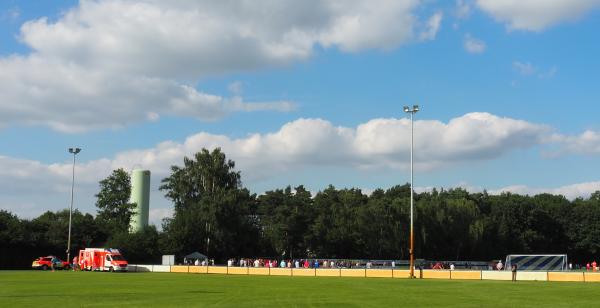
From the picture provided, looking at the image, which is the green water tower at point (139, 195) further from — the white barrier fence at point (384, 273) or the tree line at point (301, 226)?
the white barrier fence at point (384, 273)

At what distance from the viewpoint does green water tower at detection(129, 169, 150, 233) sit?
10610cm

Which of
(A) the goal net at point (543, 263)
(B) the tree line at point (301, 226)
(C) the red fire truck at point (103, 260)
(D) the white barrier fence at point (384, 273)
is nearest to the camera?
(D) the white barrier fence at point (384, 273)

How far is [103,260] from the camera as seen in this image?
234 ft

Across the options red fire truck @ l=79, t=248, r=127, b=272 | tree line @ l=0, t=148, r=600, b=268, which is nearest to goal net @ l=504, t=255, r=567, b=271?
tree line @ l=0, t=148, r=600, b=268

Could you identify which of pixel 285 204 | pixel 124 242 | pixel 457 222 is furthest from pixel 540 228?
pixel 124 242

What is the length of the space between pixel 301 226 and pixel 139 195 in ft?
90.6

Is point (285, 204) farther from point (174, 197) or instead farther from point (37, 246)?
point (37, 246)

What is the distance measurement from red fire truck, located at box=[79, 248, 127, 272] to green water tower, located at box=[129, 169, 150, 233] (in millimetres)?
30925

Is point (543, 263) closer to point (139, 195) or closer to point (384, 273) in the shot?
point (384, 273)

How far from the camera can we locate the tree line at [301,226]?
90812mm

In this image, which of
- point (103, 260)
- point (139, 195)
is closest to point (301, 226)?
point (139, 195)

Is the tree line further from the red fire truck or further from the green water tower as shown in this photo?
the red fire truck

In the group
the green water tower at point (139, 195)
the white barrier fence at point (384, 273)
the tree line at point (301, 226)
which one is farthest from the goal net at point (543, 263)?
the green water tower at point (139, 195)

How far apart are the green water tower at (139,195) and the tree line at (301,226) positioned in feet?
4.35
